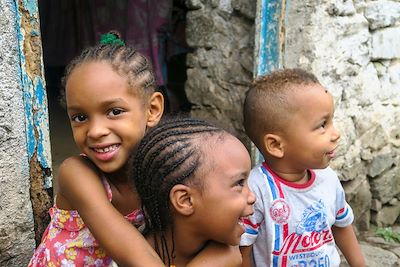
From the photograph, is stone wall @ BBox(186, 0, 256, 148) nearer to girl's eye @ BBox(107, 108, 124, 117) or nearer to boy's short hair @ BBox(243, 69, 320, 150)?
boy's short hair @ BBox(243, 69, 320, 150)

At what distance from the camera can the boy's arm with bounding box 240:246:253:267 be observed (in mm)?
1956

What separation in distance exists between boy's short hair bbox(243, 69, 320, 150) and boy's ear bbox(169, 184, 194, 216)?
1.80ft

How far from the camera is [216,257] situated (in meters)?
Answer: 1.57

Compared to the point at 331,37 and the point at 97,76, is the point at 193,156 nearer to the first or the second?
the point at 97,76

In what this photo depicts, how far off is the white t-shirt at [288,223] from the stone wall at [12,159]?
87cm

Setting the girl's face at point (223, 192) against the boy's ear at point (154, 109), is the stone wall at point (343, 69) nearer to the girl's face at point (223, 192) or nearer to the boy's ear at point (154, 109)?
the boy's ear at point (154, 109)

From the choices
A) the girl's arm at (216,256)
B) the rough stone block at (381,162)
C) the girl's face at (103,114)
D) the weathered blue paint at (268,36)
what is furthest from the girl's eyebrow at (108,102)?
the rough stone block at (381,162)

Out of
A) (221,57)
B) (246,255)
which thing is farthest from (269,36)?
(246,255)

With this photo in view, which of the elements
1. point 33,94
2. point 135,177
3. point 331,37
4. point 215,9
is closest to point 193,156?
point 135,177

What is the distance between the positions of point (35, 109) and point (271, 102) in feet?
3.02

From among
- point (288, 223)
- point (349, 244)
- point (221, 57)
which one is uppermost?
point (221, 57)

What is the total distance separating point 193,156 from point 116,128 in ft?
0.95

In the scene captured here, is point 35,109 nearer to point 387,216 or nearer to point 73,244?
point 73,244

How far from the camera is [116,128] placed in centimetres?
161
